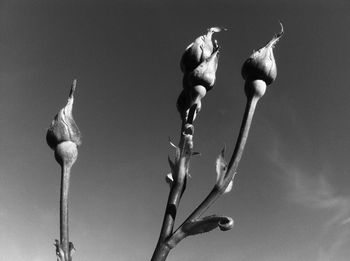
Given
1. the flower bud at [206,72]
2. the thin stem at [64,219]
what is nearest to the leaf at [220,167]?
the flower bud at [206,72]

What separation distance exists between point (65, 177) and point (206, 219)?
1.92 feet

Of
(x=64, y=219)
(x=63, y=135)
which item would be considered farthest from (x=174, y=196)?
(x=63, y=135)

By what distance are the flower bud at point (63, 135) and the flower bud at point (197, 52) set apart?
0.51m

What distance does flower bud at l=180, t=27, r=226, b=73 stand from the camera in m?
1.75

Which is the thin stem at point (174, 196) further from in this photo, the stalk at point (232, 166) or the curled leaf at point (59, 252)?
the curled leaf at point (59, 252)

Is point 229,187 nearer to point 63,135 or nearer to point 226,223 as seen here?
point 226,223

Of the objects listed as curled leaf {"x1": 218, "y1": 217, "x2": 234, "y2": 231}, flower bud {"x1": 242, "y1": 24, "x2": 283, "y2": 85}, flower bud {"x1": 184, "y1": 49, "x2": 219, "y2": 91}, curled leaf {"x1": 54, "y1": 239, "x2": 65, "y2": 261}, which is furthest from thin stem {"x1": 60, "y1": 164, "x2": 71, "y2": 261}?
flower bud {"x1": 242, "y1": 24, "x2": 283, "y2": 85}

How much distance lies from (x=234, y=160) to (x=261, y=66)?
43 cm

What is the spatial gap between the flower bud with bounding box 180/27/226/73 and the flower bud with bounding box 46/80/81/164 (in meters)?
0.51

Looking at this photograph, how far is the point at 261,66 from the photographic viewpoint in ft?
5.39

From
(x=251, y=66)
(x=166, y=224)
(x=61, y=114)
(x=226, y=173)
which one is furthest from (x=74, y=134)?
(x=251, y=66)

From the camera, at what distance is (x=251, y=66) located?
1.67m

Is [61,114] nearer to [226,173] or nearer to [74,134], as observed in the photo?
[74,134]

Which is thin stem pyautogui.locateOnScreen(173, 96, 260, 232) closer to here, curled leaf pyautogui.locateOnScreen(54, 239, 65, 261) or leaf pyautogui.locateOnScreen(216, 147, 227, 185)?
leaf pyautogui.locateOnScreen(216, 147, 227, 185)
